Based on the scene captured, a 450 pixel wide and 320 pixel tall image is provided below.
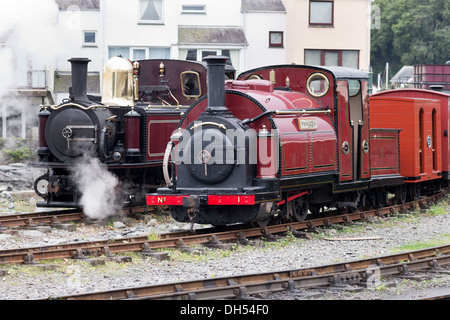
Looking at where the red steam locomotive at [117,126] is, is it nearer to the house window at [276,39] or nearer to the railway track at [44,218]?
the railway track at [44,218]

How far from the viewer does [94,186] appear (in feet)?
51.0

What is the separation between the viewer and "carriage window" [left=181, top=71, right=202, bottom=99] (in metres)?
17.2

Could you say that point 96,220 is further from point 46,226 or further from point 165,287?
point 165,287

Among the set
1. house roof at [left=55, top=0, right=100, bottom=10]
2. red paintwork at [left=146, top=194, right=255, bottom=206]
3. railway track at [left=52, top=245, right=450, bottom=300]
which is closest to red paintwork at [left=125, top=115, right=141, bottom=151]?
red paintwork at [left=146, top=194, right=255, bottom=206]

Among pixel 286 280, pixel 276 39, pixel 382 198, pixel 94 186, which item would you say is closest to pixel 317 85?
pixel 382 198

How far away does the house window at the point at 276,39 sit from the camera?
1378 inches

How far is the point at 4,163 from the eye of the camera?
953 inches

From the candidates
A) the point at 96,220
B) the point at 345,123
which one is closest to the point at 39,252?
the point at 96,220

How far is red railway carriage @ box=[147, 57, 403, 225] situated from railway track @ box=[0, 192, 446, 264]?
0.27 m

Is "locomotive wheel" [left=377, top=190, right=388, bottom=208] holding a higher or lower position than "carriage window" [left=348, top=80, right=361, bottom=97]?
lower

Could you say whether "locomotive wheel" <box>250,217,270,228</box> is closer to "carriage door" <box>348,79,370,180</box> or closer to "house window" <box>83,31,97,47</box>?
"carriage door" <box>348,79,370,180</box>

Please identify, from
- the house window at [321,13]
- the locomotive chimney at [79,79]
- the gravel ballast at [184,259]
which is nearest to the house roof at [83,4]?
the house window at [321,13]

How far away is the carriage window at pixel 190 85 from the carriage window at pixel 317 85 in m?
3.48

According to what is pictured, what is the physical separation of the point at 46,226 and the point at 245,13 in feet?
70.7
